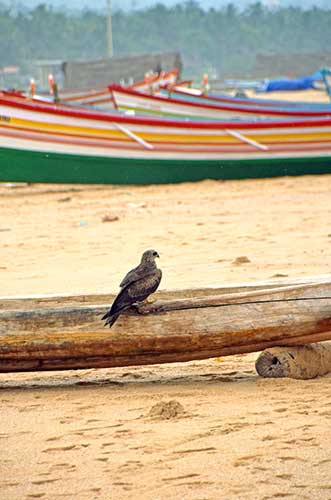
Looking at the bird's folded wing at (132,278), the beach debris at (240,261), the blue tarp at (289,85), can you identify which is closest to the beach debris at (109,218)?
the beach debris at (240,261)

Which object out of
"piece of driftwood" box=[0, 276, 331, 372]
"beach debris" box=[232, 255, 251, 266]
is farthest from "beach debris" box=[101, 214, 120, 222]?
"piece of driftwood" box=[0, 276, 331, 372]

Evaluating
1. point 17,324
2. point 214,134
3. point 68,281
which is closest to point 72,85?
point 214,134

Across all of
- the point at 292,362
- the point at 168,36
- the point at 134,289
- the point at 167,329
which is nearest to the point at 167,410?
the point at 167,329

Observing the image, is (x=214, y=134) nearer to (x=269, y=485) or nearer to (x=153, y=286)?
(x=153, y=286)

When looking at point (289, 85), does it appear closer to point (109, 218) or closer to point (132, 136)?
point (132, 136)

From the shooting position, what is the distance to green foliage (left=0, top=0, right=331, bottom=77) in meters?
91.3

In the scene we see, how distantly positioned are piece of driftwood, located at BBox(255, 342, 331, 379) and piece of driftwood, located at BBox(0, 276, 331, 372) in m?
0.05

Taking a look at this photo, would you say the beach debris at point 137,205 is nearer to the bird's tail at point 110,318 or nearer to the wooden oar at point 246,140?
the wooden oar at point 246,140

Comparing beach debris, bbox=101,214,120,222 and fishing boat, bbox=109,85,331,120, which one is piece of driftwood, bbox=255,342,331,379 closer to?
beach debris, bbox=101,214,120,222

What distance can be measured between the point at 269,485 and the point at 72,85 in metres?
36.1

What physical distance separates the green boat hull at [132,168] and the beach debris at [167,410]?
9.30 metres

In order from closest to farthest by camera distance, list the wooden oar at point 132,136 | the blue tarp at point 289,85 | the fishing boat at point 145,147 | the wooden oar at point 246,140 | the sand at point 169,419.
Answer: the sand at point 169,419, the fishing boat at point 145,147, the wooden oar at point 132,136, the wooden oar at point 246,140, the blue tarp at point 289,85

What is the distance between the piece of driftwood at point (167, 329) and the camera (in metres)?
4.78

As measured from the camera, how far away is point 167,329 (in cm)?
478
